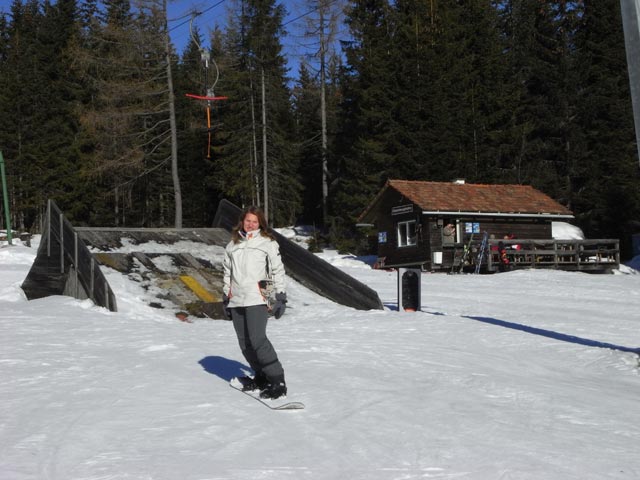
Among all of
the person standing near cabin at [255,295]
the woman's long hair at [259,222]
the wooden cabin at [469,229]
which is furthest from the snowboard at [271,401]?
the wooden cabin at [469,229]

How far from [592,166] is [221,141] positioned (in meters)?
23.8

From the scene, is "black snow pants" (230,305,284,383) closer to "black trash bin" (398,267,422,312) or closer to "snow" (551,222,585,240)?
"black trash bin" (398,267,422,312)

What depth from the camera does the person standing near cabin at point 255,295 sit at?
5477 millimetres

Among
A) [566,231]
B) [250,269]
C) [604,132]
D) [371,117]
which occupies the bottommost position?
[250,269]

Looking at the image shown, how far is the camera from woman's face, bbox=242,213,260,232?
577cm

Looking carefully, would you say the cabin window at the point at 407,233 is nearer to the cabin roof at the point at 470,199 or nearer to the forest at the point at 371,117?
→ the cabin roof at the point at 470,199

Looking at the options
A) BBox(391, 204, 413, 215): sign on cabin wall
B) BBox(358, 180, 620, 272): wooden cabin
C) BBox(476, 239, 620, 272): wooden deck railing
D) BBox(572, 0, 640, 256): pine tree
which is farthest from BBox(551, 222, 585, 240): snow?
BBox(391, 204, 413, 215): sign on cabin wall

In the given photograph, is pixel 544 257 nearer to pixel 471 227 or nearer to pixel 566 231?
pixel 471 227

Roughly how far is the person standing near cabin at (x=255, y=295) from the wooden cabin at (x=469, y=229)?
760 inches

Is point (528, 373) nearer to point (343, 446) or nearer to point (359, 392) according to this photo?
point (359, 392)

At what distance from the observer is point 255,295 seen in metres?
5.54

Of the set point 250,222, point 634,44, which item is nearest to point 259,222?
point 250,222

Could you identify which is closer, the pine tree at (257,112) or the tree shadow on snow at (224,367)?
the tree shadow on snow at (224,367)

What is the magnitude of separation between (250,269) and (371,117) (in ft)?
109
